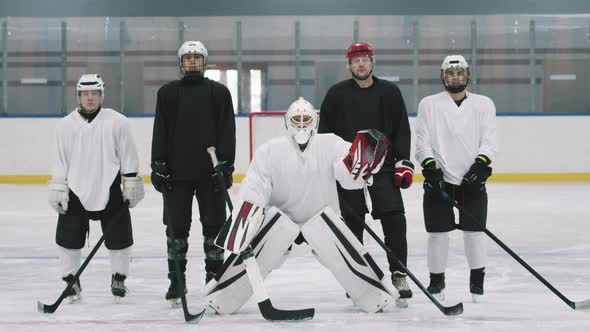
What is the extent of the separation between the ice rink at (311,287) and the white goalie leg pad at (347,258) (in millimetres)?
73

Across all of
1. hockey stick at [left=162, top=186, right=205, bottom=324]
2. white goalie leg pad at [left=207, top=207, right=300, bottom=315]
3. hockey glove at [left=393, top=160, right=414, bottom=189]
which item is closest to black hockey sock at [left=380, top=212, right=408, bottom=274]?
hockey glove at [left=393, top=160, right=414, bottom=189]

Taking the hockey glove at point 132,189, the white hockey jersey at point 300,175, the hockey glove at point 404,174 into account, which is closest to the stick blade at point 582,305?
the hockey glove at point 404,174

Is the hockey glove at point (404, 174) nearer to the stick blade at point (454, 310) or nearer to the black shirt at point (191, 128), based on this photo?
the stick blade at point (454, 310)

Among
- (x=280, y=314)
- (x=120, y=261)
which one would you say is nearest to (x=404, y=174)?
(x=280, y=314)

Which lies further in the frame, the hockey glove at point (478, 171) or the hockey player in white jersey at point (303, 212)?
the hockey glove at point (478, 171)

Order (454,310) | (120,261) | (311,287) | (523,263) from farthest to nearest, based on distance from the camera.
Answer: (311,287), (120,261), (523,263), (454,310)

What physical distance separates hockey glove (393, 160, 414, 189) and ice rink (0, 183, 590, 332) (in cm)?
49

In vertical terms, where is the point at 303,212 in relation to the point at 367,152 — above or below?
below

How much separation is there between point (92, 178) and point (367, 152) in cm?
120

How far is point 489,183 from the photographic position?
11.2 meters

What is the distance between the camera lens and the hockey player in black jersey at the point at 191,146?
409 centimetres

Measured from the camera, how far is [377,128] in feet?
13.6

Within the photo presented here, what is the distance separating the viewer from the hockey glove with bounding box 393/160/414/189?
4043 mm

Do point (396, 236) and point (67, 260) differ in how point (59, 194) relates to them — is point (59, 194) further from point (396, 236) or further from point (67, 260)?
point (396, 236)
